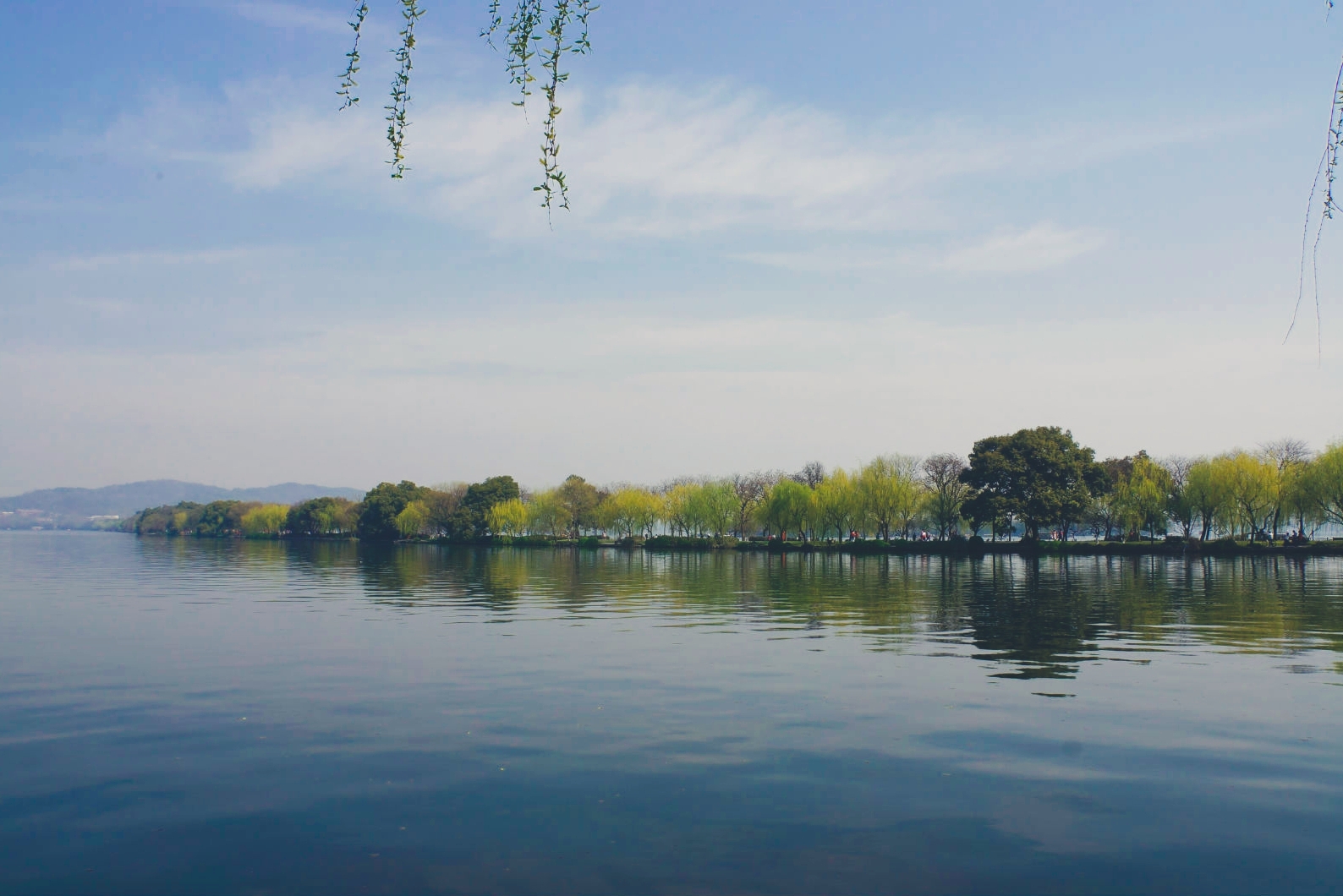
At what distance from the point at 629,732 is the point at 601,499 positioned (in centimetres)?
14025

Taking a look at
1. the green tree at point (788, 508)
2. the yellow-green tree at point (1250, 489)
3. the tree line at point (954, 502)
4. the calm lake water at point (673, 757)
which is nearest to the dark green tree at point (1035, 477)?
the tree line at point (954, 502)

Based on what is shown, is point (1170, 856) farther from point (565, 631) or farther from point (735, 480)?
point (735, 480)

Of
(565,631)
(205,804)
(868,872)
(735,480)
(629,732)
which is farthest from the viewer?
(735,480)

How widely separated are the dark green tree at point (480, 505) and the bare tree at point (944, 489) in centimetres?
7478

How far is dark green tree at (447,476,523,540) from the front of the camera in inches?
5989

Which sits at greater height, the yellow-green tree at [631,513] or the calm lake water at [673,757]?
the yellow-green tree at [631,513]

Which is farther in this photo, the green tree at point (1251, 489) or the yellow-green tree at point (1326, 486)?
the green tree at point (1251, 489)

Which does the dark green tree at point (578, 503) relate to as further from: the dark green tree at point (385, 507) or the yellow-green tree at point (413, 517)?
the dark green tree at point (385, 507)

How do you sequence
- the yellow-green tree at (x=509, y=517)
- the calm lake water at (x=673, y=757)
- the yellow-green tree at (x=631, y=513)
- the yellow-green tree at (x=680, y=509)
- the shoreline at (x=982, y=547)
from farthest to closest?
the yellow-green tree at (x=509, y=517)
the yellow-green tree at (x=631, y=513)
the yellow-green tree at (x=680, y=509)
the shoreline at (x=982, y=547)
the calm lake water at (x=673, y=757)

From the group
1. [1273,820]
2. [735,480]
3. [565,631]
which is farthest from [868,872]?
[735,480]

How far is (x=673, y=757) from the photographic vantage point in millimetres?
13070

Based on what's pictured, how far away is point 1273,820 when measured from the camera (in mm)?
10227

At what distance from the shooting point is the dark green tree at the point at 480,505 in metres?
152

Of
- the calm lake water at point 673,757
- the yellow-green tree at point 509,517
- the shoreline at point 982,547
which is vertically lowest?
the shoreline at point 982,547
